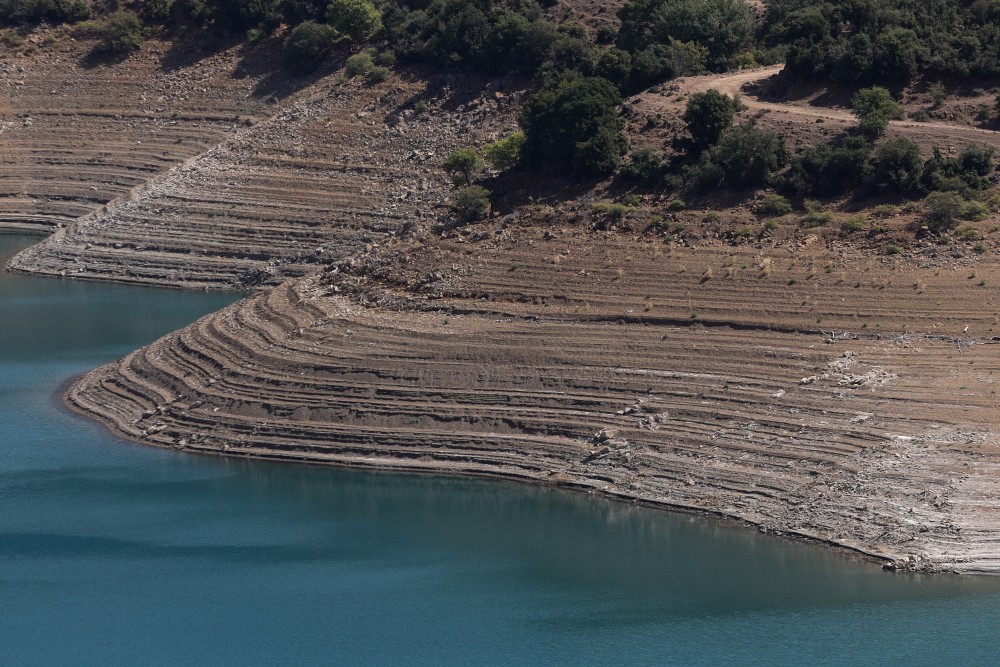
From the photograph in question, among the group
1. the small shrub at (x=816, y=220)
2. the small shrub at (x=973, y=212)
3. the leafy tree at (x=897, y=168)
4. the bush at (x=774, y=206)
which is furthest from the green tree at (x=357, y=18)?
the small shrub at (x=973, y=212)

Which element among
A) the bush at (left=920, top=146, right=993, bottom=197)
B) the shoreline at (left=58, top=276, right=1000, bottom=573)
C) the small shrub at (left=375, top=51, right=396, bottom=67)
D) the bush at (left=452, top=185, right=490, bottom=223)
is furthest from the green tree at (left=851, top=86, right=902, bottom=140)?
the small shrub at (left=375, top=51, right=396, bottom=67)

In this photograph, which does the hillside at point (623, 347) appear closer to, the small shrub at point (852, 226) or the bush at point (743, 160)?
the small shrub at point (852, 226)

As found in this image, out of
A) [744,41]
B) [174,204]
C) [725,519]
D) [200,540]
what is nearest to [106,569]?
[200,540]

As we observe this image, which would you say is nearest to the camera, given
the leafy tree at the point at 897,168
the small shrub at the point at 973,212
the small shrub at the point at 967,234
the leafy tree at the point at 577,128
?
the small shrub at the point at 967,234

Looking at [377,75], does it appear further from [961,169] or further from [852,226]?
[961,169]

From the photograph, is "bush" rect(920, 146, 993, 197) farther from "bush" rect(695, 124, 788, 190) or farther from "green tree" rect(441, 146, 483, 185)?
"green tree" rect(441, 146, 483, 185)

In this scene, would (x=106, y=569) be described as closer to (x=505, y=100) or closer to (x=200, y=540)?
(x=200, y=540)
